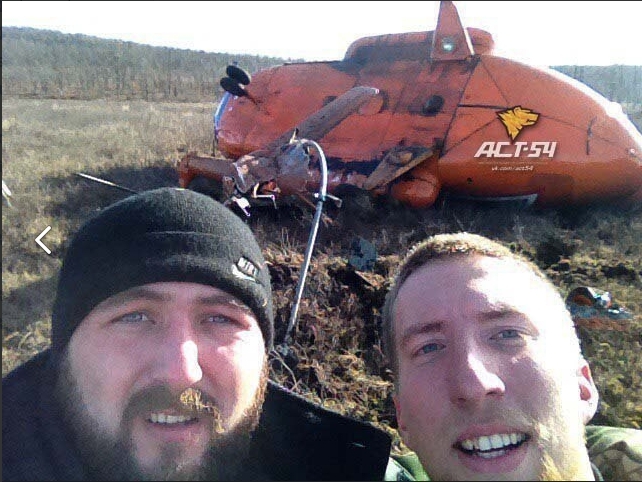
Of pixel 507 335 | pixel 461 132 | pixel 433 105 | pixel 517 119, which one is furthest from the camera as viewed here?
pixel 433 105

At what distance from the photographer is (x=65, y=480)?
1.18 metres

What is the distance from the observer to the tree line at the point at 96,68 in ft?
4.36

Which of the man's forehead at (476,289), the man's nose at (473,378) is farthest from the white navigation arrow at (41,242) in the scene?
the man's nose at (473,378)

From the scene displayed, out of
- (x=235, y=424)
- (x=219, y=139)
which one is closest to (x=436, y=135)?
(x=219, y=139)

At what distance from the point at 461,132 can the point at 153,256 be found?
3.85 metres

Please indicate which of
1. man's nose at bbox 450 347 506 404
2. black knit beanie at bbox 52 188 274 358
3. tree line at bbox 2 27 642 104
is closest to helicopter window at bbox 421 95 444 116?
tree line at bbox 2 27 642 104

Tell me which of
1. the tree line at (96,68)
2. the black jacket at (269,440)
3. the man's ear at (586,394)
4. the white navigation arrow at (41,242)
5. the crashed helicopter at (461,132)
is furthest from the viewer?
the crashed helicopter at (461,132)

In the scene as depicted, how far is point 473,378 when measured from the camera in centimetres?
114

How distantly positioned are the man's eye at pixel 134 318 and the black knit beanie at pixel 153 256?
0.07 m

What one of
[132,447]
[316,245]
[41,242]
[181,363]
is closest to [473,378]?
[181,363]

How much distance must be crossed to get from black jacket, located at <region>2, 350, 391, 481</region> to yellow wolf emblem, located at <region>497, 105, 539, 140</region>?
3623mm

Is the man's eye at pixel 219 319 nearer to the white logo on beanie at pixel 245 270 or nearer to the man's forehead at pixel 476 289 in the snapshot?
the white logo on beanie at pixel 245 270

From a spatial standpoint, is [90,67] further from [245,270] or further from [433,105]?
[433,105]

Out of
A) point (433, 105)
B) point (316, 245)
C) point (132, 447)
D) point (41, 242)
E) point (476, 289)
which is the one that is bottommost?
point (132, 447)
